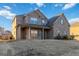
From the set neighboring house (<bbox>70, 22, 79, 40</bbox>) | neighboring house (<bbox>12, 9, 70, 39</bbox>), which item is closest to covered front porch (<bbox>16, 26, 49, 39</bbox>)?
neighboring house (<bbox>12, 9, 70, 39</bbox>)

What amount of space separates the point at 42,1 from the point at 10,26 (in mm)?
1219

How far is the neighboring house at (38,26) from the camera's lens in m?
5.84

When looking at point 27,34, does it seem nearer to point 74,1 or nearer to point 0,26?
point 0,26

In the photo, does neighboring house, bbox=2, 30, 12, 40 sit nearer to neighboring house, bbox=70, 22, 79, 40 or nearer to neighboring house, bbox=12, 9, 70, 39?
neighboring house, bbox=12, 9, 70, 39

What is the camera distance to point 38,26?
6.14m

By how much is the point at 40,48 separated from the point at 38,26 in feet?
2.69

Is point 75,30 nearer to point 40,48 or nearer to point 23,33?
point 40,48

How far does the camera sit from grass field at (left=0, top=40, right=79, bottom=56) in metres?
5.53

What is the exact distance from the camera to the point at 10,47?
5602 millimetres

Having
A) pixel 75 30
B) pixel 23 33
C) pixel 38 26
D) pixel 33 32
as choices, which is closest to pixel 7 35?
pixel 23 33

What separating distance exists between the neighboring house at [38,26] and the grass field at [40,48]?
0.84 ft

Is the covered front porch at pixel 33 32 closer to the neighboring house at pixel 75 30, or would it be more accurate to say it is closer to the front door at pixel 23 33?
the front door at pixel 23 33

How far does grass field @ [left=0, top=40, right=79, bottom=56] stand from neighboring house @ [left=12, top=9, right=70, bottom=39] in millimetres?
255

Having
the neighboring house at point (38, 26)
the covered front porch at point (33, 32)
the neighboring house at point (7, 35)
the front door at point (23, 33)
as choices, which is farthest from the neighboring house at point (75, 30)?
the neighboring house at point (7, 35)
